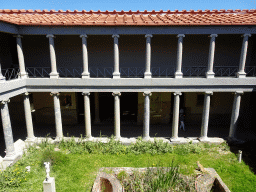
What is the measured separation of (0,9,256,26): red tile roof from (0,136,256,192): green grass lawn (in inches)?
251

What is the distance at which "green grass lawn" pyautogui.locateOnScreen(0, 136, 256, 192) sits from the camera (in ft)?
24.7

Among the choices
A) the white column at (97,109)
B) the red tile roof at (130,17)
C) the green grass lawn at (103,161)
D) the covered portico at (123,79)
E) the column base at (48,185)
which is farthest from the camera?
the white column at (97,109)

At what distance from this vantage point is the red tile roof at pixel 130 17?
9117 millimetres

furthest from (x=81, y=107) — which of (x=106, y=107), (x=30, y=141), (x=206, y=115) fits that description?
(x=206, y=115)

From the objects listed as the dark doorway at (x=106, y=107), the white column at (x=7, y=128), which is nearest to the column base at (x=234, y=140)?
the dark doorway at (x=106, y=107)

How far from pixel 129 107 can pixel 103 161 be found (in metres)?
5.51

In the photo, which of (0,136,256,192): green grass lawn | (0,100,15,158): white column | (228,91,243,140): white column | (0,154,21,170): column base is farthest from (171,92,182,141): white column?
(0,100,15,158): white column

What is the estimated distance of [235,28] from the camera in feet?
30.3

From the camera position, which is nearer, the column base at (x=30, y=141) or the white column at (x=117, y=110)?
the white column at (x=117, y=110)

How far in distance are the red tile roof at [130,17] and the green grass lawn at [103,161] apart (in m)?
6.38

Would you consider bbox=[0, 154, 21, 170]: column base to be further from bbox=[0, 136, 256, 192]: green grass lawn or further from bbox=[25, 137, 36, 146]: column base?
bbox=[25, 137, 36, 146]: column base

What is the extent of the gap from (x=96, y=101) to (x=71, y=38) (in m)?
4.71

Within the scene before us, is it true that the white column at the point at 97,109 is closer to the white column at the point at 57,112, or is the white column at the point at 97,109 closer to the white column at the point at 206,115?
the white column at the point at 57,112

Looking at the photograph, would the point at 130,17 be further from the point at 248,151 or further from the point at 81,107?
the point at 248,151
